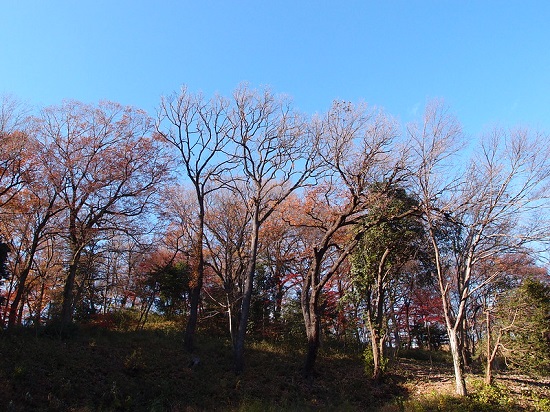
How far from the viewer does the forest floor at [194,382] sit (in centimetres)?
1076

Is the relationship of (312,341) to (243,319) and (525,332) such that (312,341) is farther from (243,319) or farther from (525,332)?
(525,332)

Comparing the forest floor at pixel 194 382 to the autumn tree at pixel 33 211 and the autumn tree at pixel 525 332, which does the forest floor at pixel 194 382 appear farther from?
the autumn tree at pixel 33 211

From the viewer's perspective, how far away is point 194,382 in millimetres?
13805

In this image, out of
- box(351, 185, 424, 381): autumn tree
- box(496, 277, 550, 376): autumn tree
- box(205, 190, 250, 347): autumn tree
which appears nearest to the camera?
box(496, 277, 550, 376): autumn tree

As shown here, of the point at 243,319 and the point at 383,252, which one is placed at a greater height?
the point at 383,252

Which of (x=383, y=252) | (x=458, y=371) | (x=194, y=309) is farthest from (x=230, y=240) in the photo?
(x=458, y=371)

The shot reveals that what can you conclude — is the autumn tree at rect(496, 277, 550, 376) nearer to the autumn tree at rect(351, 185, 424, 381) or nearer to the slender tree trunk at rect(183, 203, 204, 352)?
the autumn tree at rect(351, 185, 424, 381)

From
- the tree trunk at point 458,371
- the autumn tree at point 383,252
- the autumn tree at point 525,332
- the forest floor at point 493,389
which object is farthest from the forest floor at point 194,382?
the autumn tree at point 383,252

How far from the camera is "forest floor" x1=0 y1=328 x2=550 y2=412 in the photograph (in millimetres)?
10758

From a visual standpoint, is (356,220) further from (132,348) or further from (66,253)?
(66,253)

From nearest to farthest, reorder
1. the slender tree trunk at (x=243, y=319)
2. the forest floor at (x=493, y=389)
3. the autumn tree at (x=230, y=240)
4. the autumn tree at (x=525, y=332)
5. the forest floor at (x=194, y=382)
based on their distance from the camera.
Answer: the forest floor at (x=194, y=382), the forest floor at (x=493, y=389), the autumn tree at (x=525, y=332), the slender tree trunk at (x=243, y=319), the autumn tree at (x=230, y=240)

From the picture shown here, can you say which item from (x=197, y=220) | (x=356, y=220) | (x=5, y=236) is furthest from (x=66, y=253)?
(x=356, y=220)

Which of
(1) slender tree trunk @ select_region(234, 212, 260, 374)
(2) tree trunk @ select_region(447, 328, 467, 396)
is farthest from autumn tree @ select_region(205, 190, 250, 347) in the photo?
(2) tree trunk @ select_region(447, 328, 467, 396)

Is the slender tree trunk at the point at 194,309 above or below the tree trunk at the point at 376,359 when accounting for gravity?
above
